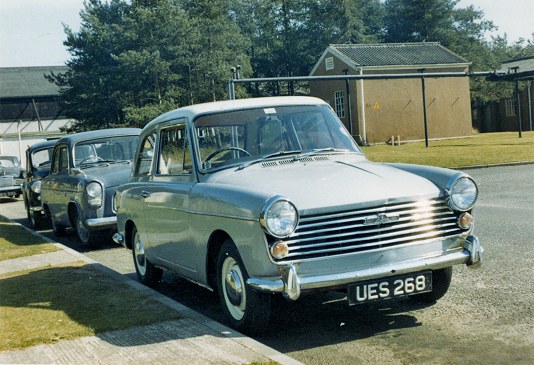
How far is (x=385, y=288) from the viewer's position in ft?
17.0

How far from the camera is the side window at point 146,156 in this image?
7695mm

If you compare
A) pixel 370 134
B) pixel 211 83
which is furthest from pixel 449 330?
pixel 211 83

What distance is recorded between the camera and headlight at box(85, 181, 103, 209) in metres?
11.5

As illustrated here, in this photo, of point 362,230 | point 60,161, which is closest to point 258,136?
point 362,230

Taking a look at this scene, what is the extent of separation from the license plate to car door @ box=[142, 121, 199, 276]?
171cm

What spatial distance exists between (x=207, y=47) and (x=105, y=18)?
950cm

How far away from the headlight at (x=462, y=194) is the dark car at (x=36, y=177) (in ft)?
39.4

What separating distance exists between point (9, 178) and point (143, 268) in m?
21.0

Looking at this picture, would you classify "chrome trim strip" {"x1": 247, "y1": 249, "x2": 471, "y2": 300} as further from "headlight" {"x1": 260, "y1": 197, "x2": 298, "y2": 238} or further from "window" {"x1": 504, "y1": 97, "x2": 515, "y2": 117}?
"window" {"x1": 504, "y1": 97, "x2": 515, "y2": 117}

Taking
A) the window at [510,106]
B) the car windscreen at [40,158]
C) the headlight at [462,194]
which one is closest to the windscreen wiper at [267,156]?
the headlight at [462,194]

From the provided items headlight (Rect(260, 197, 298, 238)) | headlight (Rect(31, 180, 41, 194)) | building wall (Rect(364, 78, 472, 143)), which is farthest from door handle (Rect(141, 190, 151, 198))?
building wall (Rect(364, 78, 472, 143))

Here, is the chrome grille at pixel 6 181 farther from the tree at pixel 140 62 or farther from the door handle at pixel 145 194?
the tree at pixel 140 62

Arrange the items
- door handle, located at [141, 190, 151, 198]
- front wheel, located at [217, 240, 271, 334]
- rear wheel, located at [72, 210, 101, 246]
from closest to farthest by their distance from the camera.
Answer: front wheel, located at [217, 240, 271, 334], door handle, located at [141, 190, 151, 198], rear wheel, located at [72, 210, 101, 246]

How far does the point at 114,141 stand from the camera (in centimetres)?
1285
